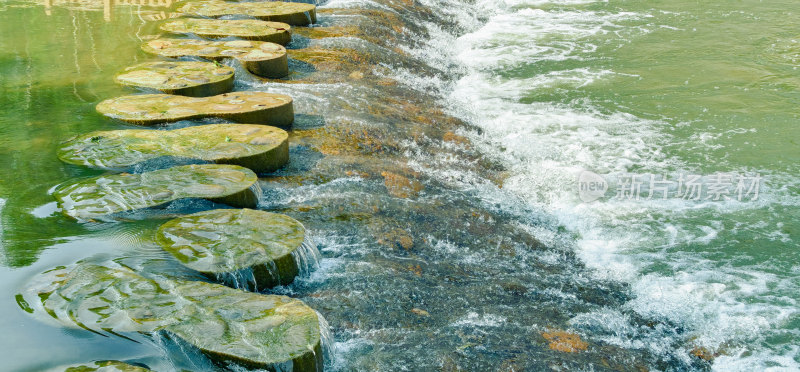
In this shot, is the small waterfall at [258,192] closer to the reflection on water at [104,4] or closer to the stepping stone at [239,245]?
the stepping stone at [239,245]

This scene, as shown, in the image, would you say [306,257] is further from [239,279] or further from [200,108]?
[200,108]

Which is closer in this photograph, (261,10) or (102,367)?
(102,367)

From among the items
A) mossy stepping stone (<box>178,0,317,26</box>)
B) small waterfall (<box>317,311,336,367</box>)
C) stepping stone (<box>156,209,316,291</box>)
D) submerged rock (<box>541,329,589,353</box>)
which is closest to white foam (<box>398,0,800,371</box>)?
submerged rock (<box>541,329,589,353</box>)

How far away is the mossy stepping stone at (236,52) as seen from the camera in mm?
5867

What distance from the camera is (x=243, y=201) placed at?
369cm

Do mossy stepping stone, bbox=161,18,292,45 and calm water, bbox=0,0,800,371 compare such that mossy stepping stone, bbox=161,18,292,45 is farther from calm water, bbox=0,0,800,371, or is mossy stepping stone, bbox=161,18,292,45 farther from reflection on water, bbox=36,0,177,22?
reflection on water, bbox=36,0,177,22

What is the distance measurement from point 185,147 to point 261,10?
3756mm

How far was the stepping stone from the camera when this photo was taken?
9.87 ft

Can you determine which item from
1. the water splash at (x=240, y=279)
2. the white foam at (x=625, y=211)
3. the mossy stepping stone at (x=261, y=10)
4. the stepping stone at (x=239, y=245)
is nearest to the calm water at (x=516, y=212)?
the white foam at (x=625, y=211)

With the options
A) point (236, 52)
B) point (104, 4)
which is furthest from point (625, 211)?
point (104, 4)

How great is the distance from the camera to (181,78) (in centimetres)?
530

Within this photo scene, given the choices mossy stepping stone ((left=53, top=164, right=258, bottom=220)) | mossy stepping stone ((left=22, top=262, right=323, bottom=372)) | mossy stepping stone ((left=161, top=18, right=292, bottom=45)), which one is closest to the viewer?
mossy stepping stone ((left=22, top=262, right=323, bottom=372))

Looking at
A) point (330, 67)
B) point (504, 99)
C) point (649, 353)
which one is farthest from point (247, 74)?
point (649, 353)

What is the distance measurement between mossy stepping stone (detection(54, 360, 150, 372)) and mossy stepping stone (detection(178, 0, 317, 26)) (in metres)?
5.57
